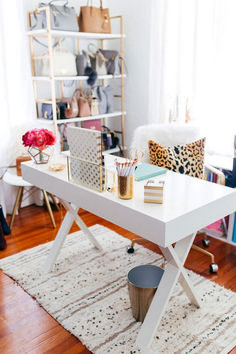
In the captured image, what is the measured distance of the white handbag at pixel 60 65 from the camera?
10.7 feet

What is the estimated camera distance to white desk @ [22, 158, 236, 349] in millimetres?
1498

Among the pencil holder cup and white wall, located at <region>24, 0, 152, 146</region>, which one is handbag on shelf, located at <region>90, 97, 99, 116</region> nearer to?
white wall, located at <region>24, 0, 152, 146</region>

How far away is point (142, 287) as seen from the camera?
72.7 inches

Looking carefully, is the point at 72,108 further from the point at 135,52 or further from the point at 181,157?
the point at 181,157

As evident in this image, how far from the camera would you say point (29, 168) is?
89.8 inches

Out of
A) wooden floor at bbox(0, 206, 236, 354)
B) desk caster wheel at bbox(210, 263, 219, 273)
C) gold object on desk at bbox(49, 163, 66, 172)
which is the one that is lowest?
wooden floor at bbox(0, 206, 236, 354)

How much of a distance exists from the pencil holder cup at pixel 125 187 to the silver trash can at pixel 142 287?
20.6 inches

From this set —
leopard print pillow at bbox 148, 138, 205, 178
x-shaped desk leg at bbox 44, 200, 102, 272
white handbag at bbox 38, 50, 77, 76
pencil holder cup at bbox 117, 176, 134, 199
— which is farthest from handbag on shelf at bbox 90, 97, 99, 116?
pencil holder cup at bbox 117, 176, 134, 199

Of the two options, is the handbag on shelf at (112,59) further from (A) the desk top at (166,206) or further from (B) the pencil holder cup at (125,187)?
(B) the pencil holder cup at (125,187)

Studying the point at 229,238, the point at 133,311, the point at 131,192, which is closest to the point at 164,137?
the point at 229,238

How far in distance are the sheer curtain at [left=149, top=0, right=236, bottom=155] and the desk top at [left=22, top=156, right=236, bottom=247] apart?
55.1 inches

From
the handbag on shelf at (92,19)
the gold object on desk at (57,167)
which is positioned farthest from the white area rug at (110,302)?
the handbag on shelf at (92,19)

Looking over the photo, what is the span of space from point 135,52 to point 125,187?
8.50ft

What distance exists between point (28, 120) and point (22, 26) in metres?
0.86
